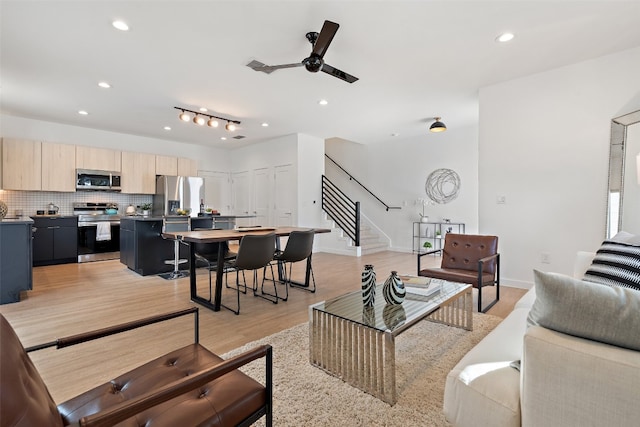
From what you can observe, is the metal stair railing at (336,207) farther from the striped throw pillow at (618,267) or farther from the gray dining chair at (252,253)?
the striped throw pillow at (618,267)

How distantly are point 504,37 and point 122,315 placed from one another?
464cm

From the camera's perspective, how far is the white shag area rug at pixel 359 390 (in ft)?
4.92

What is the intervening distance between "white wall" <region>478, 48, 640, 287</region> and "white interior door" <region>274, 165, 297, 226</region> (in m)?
4.05

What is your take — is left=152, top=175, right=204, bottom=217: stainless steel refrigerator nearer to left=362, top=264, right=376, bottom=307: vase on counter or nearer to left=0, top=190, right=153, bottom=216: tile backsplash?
left=0, top=190, right=153, bottom=216: tile backsplash

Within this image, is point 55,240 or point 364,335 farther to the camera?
point 55,240

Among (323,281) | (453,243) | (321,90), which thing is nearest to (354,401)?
(453,243)

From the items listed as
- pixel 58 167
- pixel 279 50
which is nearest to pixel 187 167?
pixel 58 167

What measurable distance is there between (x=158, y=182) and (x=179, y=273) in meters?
3.23

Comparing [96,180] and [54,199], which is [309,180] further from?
[54,199]

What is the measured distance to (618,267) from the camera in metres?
1.45

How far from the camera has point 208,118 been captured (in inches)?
220

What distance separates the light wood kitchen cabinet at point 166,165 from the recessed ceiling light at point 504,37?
6.90m

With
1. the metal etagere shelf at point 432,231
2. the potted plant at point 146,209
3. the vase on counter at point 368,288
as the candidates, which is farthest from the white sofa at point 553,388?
the potted plant at point 146,209

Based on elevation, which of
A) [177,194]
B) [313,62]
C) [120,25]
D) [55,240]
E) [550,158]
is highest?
[120,25]
